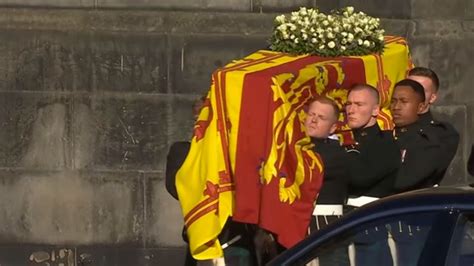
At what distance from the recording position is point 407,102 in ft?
24.3

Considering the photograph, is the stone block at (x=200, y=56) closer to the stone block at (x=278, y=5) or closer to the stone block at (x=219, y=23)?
the stone block at (x=219, y=23)

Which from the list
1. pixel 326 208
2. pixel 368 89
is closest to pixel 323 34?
pixel 368 89

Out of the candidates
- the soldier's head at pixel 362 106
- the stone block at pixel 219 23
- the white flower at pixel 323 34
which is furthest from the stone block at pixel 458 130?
the soldier's head at pixel 362 106

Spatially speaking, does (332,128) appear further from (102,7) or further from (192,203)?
(102,7)

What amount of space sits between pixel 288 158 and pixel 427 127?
1.05 meters

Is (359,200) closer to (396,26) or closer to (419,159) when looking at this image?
(419,159)

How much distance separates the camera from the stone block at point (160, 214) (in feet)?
34.0

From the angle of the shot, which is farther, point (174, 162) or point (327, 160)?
point (174, 162)

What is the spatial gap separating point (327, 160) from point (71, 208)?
3.79m

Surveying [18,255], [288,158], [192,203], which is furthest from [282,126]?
[18,255]

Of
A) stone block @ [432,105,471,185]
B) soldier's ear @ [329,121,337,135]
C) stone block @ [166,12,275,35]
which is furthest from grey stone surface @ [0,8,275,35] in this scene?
soldier's ear @ [329,121,337,135]

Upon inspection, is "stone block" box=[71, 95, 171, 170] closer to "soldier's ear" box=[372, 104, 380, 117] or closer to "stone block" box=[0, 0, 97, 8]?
"stone block" box=[0, 0, 97, 8]

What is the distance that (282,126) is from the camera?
6945mm

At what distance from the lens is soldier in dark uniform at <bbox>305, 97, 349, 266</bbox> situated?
712 cm
